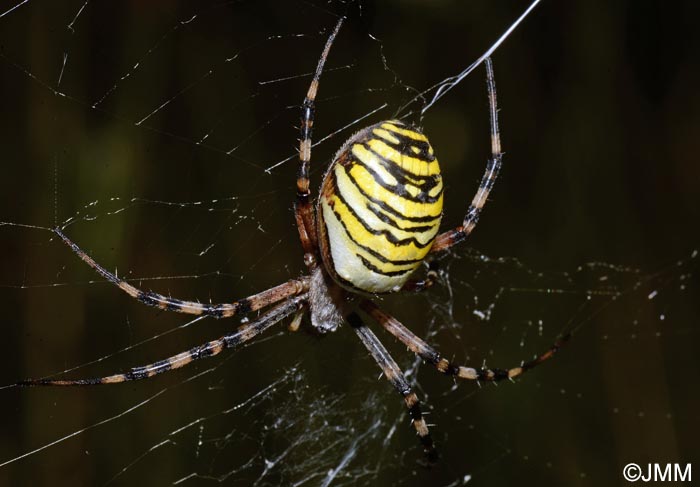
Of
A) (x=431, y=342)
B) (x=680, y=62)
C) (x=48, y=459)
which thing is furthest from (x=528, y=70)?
(x=48, y=459)

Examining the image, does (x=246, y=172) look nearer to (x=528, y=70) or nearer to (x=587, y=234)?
(x=528, y=70)

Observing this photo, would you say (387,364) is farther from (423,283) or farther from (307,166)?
(307,166)

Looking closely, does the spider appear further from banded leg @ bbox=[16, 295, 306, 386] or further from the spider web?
the spider web

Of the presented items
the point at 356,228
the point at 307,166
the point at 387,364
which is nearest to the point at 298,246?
the point at 387,364

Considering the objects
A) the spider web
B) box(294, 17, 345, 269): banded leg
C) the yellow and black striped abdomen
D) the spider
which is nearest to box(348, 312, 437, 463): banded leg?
the spider

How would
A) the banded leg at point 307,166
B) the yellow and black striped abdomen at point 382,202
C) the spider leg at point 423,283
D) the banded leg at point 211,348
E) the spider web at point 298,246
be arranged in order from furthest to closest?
1. the spider web at point 298,246
2. the spider leg at point 423,283
3. the banded leg at point 211,348
4. the banded leg at point 307,166
5. the yellow and black striped abdomen at point 382,202

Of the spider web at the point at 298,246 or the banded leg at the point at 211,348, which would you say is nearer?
the banded leg at the point at 211,348

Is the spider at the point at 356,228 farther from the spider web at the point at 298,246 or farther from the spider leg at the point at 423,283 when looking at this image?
the spider web at the point at 298,246

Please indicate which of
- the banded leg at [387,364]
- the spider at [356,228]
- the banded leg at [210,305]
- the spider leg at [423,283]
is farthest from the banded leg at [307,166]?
the banded leg at [387,364]
